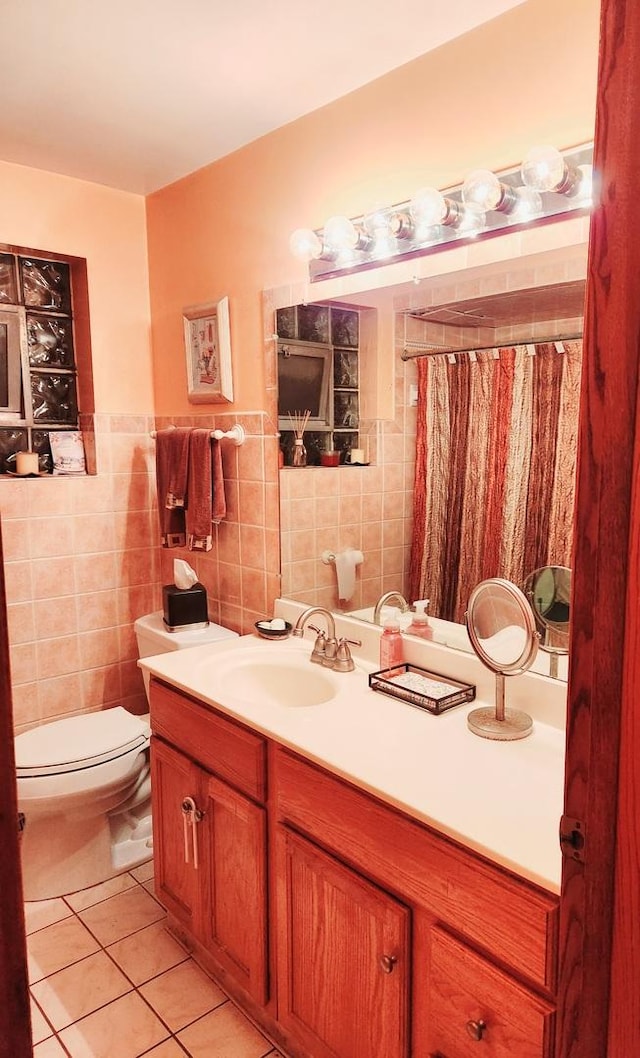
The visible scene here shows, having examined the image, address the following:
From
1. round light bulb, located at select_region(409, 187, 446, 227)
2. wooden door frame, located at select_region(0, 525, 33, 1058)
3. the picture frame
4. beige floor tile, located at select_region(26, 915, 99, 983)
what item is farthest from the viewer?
the picture frame

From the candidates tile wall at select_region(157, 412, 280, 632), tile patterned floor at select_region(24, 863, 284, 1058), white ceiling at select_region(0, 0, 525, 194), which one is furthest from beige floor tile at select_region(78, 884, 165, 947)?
white ceiling at select_region(0, 0, 525, 194)

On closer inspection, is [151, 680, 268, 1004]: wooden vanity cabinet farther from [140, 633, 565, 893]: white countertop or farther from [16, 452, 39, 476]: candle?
[16, 452, 39, 476]: candle

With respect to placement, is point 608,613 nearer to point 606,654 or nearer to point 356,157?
point 606,654

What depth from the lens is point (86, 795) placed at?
2.07m

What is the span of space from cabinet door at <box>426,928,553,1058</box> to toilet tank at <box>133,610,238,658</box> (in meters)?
1.32

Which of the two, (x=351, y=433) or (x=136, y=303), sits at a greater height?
(x=136, y=303)

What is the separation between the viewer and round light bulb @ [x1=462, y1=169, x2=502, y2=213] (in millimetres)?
1437

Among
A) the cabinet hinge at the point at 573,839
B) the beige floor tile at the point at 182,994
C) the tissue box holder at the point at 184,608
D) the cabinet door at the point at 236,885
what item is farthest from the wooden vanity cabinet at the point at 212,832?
the cabinet hinge at the point at 573,839

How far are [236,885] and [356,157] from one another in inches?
72.6

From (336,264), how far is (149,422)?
112cm

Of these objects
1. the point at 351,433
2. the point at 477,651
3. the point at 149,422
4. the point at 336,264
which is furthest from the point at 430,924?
the point at 149,422

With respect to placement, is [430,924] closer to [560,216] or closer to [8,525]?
[560,216]

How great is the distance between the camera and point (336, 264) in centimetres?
188

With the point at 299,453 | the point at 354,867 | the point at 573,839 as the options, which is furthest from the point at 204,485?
the point at 573,839
